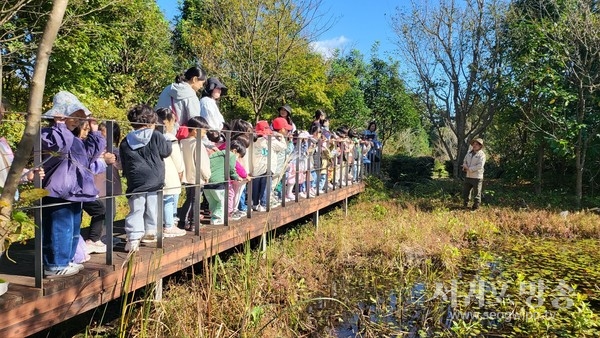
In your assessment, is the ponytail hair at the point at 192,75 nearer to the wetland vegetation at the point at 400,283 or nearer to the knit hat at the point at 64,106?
the wetland vegetation at the point at 400,283

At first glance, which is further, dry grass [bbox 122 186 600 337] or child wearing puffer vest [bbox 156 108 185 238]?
child wearing puffer vest [bbox 156 108 185 238]

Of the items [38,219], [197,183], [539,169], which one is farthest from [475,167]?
[38,219]

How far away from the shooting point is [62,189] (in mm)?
3043

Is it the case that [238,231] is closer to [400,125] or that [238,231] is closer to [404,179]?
[404,179]

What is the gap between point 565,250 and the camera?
25.6 ft

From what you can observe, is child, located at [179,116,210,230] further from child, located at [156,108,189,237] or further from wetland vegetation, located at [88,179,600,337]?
wetland vegetation, located at [88,179,600,337]

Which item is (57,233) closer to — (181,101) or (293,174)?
(181,101)

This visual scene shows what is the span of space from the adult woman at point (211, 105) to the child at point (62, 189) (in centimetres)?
214

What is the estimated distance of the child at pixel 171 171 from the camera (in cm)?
430

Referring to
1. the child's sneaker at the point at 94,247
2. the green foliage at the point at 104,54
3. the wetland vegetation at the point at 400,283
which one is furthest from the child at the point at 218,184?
the green foliage at the point at 104,54

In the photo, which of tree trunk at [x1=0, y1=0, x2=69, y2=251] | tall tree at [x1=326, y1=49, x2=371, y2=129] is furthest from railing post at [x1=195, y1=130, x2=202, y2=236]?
tall tree at [x1=326, y1=49, x2=371, y2=129]

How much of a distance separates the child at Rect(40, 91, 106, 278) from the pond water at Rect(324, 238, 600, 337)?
255 centimetres

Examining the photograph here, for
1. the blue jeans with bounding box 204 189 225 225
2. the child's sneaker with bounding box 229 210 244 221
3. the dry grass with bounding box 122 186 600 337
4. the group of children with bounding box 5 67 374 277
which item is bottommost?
the dry grass with bounding box 122 186 600 337

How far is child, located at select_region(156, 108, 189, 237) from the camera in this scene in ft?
14.1
